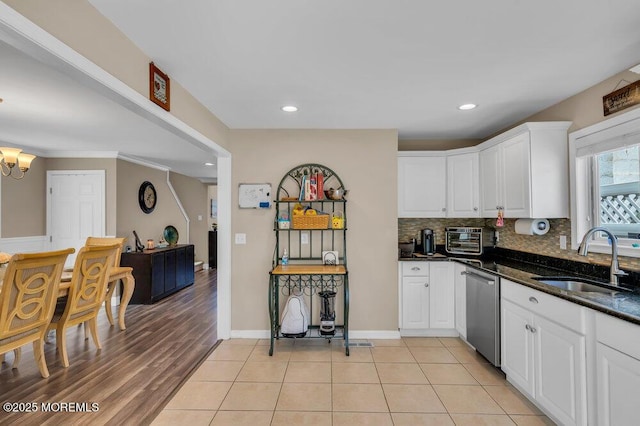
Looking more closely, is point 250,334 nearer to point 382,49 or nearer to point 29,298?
point 29,298

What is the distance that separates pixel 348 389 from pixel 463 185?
2.50 metres

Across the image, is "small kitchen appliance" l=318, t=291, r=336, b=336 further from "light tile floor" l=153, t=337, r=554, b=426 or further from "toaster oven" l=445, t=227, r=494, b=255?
"toaster oven" l=445, t=227, r=494, b=255

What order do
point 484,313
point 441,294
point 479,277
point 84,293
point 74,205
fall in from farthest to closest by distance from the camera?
point 74,205, point 441,294, point 84,293, point 479,277, point 484,313

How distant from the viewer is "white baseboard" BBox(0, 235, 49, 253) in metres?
4.21

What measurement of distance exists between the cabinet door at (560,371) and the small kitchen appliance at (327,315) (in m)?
1.69

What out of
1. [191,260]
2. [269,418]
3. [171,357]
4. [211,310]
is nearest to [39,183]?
[191,260]

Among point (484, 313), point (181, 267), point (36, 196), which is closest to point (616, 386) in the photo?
point (484, 313)

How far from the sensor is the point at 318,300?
10.9 ft

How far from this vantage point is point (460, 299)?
3.17 metres

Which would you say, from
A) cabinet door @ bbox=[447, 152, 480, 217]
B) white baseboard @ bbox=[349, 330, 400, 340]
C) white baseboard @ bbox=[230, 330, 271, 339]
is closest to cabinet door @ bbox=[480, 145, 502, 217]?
cabinet door @ bbox=[447, 152, 480, 217]

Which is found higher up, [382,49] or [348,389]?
[382,49]

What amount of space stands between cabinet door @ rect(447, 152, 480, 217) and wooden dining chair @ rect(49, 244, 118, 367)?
381 cm

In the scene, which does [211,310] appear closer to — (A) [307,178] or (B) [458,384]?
(A) [307,178]

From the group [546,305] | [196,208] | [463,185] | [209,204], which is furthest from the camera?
[209,204]
